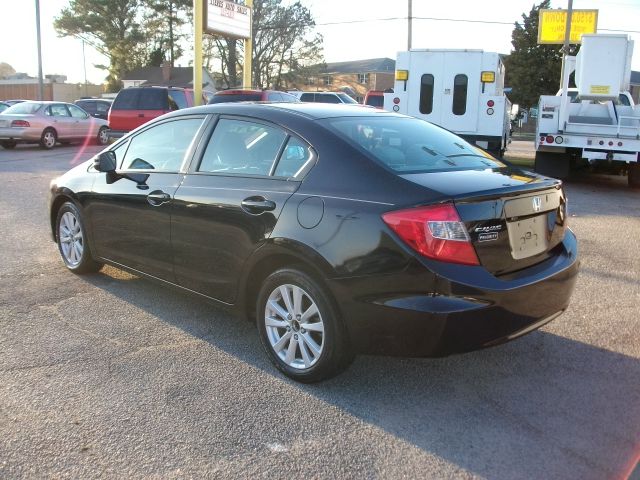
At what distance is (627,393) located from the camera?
3.60 m

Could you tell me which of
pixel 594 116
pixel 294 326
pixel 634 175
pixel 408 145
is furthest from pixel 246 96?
pixel 294 326

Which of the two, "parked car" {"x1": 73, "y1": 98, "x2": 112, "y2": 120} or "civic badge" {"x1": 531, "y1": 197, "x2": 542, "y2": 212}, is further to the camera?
"parked car" {"x1": 73, "y1": 98, "x2": 112, "y2": 120}

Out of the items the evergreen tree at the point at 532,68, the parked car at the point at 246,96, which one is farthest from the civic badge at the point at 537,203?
the evergreen tree at the point at 532,68

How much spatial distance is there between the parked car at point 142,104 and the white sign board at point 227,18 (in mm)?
2058

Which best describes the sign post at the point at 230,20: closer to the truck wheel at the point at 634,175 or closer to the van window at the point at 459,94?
the van window at the point at 459,94

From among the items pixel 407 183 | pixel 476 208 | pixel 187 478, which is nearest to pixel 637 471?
pixel 476 208

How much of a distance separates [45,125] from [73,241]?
49.6ft

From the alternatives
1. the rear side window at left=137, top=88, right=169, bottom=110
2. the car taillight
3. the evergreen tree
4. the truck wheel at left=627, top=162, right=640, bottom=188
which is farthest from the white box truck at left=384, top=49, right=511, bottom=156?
the evergreen tree

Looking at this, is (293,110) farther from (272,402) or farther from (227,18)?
(227,18)

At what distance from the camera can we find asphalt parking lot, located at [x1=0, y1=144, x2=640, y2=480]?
2877 mm

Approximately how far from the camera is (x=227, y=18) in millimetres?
16641

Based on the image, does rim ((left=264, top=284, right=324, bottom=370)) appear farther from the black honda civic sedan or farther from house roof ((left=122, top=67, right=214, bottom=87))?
house roof ((left=122, top=67, right=214, bottom=87))

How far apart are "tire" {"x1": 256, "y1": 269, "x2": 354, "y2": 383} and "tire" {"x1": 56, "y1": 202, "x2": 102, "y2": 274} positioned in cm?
237

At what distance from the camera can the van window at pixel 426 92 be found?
1509cm
